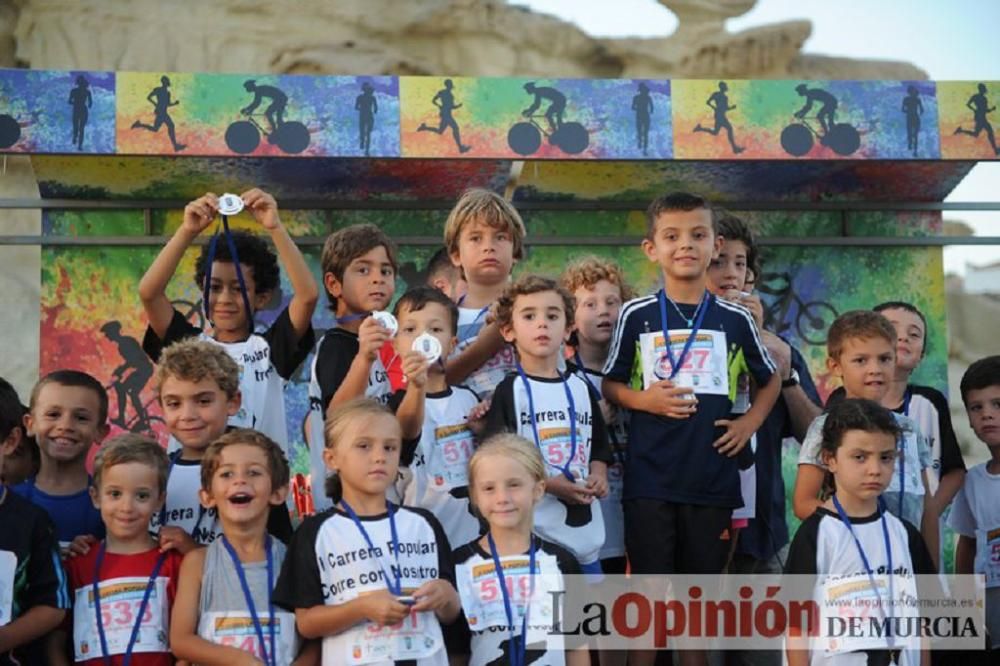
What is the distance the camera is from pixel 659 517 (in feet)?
14.5

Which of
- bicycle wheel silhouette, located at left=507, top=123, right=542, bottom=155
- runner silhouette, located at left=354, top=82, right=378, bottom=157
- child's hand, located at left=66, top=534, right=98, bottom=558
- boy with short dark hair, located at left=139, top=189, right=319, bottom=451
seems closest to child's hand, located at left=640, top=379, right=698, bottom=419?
boy with short dark hair, located at left=139, top=189, right=319, bottom=451

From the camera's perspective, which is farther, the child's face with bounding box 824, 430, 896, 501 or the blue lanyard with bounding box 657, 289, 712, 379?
the blue lanyard with bounding box 657, 289, 712, 379

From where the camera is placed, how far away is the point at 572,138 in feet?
22.9

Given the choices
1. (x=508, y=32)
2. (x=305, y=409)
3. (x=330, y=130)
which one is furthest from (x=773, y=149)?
(x=508, y=32)

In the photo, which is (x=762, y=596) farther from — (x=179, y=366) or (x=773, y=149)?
(x=773, y=149)

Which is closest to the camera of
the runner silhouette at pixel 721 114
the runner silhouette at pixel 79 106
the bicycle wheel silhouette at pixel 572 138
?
the runner silhouette at pixel 79 106

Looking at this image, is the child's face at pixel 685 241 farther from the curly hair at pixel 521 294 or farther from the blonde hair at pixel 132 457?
the blonde hair at pixel 132 457

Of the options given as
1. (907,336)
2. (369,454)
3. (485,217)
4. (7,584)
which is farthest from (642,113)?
(7,584)

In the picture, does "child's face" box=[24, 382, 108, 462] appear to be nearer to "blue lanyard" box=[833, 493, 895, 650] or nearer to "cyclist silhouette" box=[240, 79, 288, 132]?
"cyclist silhouette" box=[240, 79, 288, 132]

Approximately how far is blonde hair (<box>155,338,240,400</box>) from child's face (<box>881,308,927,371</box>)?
286 centimetres

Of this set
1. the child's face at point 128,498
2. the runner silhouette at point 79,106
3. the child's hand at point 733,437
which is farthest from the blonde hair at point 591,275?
the runner silhouette at point 79,106

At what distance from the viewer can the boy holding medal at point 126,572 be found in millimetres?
3930

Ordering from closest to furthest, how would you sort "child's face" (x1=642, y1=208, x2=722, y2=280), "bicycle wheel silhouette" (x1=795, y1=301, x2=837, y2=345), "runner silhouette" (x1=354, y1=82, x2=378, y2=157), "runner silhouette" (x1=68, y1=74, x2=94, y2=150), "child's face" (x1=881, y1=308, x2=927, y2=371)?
"child's face" (x1=642, y1=208, x2=722, y2=280), "child's face" (x1=881, y1=308, x2=927, y2=371), "runner silhouette" (x1=68, y1=74, x2=94, y2=150), "runner silhouette" (x1=354, y1=82, x2=378, y2=157), "bicycle wheel silhouette" (x1=795, y1=301, x2=837, y2=345)

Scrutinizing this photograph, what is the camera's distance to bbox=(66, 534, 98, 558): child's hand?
4078mm
